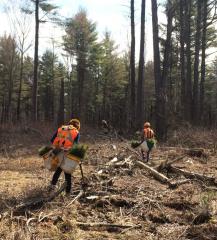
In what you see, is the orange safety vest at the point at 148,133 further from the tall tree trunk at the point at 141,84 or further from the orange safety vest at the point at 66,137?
the tall tree trunk at the point at 141,84

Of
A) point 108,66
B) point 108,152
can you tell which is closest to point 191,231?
point 108,152

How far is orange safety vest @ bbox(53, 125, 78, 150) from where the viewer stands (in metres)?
8.83

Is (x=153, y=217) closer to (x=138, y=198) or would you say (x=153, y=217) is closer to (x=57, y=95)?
(x=138, y=198)

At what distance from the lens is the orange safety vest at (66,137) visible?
883 cm

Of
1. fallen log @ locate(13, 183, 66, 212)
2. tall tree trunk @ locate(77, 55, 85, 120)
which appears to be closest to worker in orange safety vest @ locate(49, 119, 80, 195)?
fallen log @ locate(13, 183, 66, 212)

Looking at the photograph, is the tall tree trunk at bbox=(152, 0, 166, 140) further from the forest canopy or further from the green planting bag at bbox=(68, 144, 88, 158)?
the green planting bag at bbox=(68, 144, 88, 158)

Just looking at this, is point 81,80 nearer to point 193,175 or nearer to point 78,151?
point 193,175

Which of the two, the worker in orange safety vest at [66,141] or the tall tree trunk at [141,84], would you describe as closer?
the worker in orange safety vest at [66,141]

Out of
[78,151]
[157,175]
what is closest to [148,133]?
[157,175]

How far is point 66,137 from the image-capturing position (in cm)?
888

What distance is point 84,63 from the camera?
142 feet

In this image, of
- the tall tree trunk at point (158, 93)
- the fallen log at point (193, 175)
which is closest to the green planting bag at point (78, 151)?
the fallen log at point (193, 175)

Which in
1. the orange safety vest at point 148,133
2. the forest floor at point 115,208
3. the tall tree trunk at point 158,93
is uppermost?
the tall tree trunk at point 158,93

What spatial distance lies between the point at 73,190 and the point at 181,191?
2475mm
